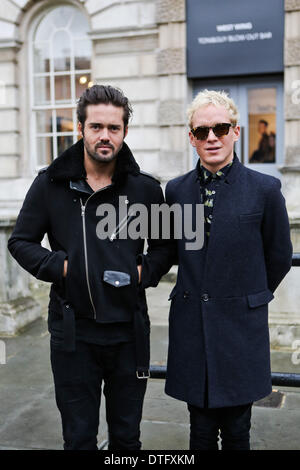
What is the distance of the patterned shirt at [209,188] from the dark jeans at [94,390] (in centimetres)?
62

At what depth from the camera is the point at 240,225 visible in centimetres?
232

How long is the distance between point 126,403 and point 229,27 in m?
7.72

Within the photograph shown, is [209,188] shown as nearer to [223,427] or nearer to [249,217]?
[249,217]

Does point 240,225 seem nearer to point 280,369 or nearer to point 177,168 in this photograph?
point 280,369

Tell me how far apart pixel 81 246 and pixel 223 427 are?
98 centimetres

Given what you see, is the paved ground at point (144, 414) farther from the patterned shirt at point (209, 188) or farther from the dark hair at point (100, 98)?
the dark hair at point (100, 98)

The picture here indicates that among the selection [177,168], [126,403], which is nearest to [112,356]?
[126,403]

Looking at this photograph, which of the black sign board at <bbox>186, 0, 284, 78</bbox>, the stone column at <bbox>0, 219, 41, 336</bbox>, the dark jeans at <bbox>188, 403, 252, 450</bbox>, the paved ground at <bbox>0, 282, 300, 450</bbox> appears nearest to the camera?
the dark jeans at <bbox>188, 403, 252, 450</bbox>

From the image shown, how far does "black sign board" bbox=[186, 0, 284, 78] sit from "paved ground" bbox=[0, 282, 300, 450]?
5.48m

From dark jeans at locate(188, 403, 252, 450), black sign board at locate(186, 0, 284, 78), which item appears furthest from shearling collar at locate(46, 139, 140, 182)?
black sign board at locate(186, 0, 284, 78)

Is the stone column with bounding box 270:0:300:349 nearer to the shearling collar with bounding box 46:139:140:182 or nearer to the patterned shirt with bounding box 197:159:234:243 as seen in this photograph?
the patterned shirt with bounding box 197:159:234:243

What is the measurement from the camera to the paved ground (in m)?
3.22

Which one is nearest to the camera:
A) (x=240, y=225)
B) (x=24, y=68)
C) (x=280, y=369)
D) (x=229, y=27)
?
(x=240, y=225)

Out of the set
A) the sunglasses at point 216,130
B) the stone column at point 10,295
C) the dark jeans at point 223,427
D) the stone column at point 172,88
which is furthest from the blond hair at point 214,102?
the stone column at point 172,88
